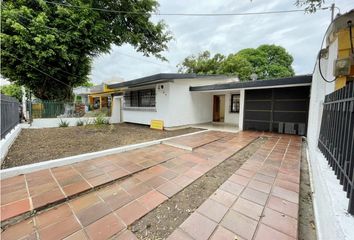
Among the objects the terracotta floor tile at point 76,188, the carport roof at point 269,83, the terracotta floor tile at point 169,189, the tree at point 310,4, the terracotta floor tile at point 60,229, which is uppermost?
the tree at point 310,4

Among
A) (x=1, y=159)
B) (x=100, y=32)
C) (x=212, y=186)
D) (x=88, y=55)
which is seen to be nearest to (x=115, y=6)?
(x=100, y=32)

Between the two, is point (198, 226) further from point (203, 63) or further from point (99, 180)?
point (203, 63)

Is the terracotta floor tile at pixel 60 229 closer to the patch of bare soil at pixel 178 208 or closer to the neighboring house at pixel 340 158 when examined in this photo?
the patch of bare soil at pixel 178 208

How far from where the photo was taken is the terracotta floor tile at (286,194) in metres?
2.39

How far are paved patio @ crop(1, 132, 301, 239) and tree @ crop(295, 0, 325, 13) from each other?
120 inches

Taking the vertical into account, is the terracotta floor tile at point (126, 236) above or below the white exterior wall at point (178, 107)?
below

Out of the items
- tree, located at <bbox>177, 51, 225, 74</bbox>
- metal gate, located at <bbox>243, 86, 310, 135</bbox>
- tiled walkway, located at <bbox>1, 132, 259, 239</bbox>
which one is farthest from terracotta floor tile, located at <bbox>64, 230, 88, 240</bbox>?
tree, located at <bbox>177, 51, 225, 74</bbox>

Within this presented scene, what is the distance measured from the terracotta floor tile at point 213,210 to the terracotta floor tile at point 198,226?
8 cm

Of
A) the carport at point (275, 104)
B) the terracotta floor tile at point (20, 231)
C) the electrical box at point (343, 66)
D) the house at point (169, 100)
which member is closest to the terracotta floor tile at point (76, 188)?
the terracotta floor tile at point (20, 231)

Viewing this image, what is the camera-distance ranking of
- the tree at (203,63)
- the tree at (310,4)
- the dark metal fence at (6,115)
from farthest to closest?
the tree at (203,63), the dark metal fence at (6,115), the tree at (310,4)

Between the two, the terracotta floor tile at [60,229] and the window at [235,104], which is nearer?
the terracotta floor tile at [60,229]

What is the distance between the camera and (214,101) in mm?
11781

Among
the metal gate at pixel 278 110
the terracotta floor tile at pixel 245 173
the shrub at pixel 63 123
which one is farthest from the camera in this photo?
the shrub at pixel 63 123

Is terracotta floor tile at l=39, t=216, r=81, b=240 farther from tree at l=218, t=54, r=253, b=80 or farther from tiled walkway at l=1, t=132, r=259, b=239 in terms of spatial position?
tree at l=218, t=54, r=253, b=80
